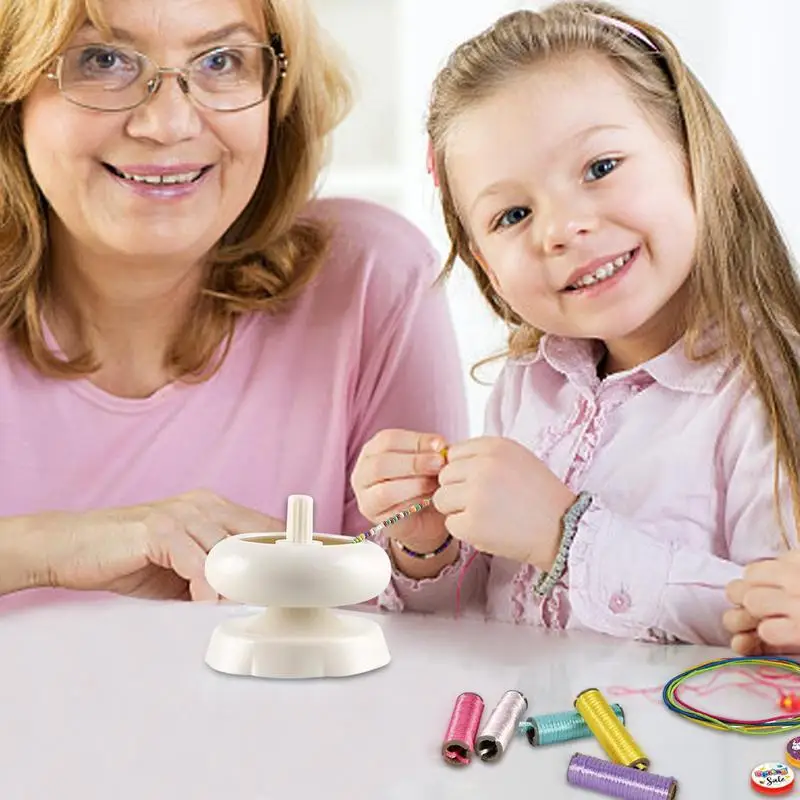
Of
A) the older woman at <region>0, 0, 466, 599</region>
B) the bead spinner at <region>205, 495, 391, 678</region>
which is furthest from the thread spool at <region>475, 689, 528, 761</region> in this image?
the older woman at <region>0, 0, 466, 599</region>

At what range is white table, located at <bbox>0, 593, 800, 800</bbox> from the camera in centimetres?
82

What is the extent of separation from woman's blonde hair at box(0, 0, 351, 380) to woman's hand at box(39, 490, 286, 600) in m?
0.30

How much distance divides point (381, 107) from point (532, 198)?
5.34 feet

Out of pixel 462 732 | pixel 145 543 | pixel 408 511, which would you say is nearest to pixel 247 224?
pixel 145 543

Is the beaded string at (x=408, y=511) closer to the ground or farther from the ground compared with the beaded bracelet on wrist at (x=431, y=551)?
farther from the ground

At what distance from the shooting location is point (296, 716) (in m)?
0.93

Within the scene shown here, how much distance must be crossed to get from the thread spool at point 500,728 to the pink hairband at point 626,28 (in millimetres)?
679

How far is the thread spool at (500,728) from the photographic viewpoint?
0.85m

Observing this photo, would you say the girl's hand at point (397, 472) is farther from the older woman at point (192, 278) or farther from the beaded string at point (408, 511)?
the older woman at point (192, 278)

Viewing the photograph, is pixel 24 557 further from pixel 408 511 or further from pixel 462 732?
pixel 462 732

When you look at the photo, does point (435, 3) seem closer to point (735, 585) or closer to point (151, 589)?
point (151, 589)

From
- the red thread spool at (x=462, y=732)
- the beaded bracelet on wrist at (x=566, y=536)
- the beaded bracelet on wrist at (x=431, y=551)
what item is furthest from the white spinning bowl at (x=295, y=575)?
the beaded bracelet on wrist at (x=431, y=551)

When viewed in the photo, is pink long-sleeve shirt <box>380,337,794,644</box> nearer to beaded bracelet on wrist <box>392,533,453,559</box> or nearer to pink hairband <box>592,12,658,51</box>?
beaded bracelet on wrist <box>392,533,453,559</box>

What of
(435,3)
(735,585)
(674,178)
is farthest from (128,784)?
(435,3)
